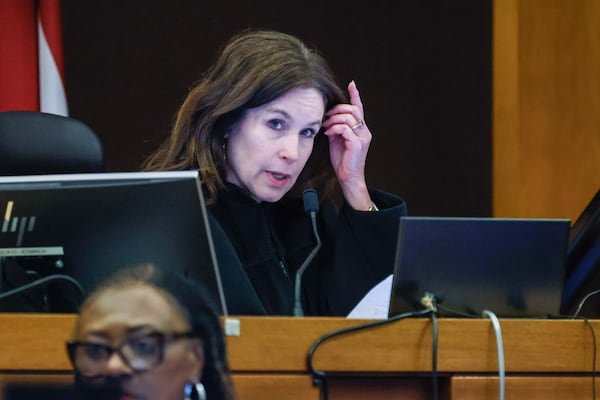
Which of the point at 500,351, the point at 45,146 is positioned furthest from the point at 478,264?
the point at 45,146

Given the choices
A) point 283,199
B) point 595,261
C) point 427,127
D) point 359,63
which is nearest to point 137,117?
point 359,63

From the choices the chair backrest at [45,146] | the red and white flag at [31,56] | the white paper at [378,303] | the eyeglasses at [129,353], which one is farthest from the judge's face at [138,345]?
the red and white flag at [31,56]

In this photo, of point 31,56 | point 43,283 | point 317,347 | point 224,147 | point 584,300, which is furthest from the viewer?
point 31,56

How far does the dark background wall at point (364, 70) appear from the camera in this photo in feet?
11.7

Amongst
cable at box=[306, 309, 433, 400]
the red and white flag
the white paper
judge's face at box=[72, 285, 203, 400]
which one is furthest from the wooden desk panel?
the red and white flag

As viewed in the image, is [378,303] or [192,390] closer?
[192,390]

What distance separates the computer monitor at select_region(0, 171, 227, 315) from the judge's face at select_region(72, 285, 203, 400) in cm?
77

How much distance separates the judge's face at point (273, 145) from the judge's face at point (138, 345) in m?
1.41

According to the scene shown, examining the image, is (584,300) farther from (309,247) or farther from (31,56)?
(31,56)

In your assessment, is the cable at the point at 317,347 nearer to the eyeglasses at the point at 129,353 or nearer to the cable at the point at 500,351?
the cable at the point at 500,351

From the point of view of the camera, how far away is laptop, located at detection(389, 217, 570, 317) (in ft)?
5.04

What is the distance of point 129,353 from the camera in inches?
28.2

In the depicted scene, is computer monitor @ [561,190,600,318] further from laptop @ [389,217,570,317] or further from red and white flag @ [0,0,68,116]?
red and white flag @ [0,0,68,116]

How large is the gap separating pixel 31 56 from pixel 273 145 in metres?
1.36
